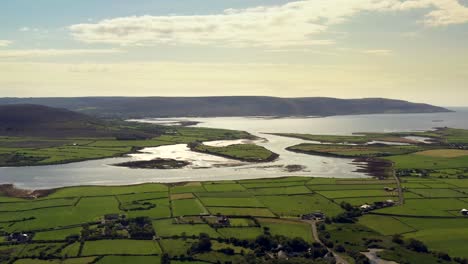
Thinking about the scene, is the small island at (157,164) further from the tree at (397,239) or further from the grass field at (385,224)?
the tree at (397,239)

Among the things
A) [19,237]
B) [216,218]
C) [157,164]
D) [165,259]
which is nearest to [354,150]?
[157,164]

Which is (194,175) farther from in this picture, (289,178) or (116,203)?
(116,203)

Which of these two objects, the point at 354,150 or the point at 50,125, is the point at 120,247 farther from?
the point at 50,125

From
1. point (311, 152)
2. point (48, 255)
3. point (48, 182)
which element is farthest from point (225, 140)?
point (48, 255)

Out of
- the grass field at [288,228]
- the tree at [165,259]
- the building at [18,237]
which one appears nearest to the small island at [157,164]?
the grass field at [288,228]

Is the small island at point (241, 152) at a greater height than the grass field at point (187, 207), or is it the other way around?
the small island at point (241, 152)

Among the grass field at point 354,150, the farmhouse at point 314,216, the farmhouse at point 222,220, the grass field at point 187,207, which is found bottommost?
the grass field at point 187,207
